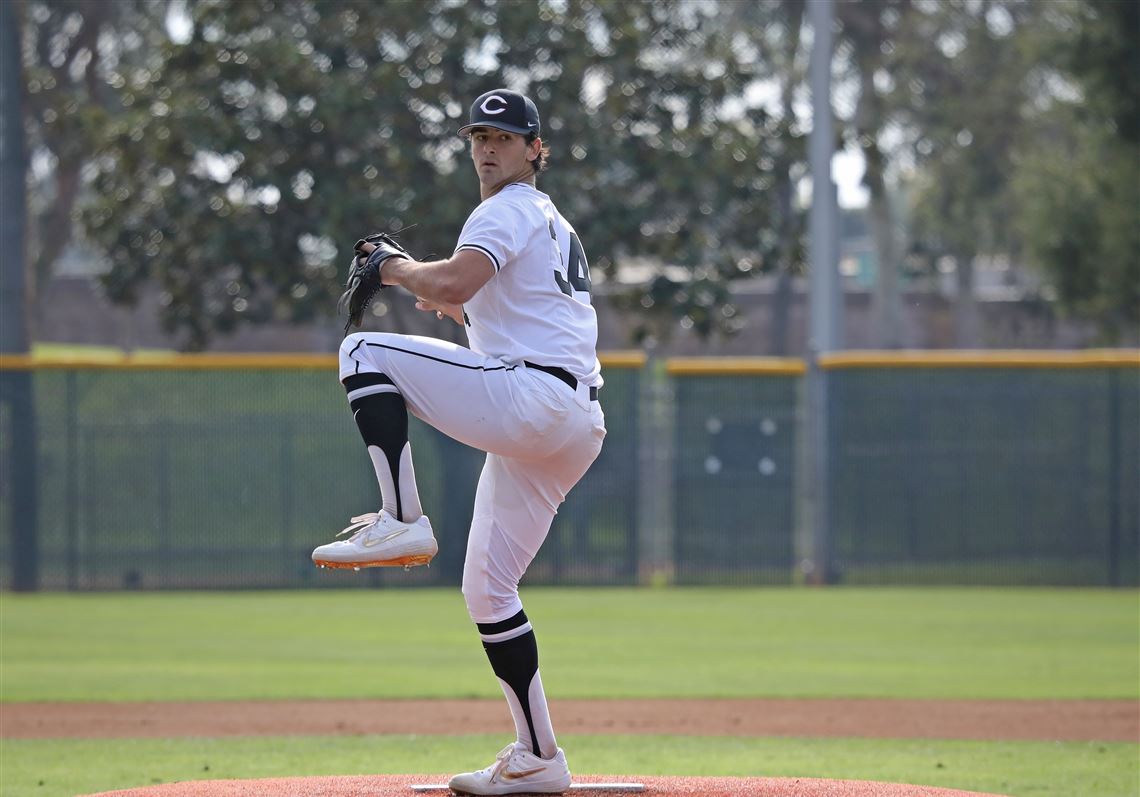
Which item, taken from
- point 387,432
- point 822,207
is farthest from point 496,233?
point 822,207

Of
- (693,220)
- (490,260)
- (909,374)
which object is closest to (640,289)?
(693,220)

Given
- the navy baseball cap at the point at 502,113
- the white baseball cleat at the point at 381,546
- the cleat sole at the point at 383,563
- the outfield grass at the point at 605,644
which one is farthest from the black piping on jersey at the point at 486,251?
the outfield grass at the point at 605,644

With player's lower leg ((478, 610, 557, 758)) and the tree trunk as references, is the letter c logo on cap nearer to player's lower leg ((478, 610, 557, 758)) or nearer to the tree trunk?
player's lower leg ((478, 610, 557, 758))

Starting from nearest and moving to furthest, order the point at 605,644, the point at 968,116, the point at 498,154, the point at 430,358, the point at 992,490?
1. the point at 430,358
2. the point at 498,154
3. the point at 605,644
4. the point at 992,490
5. the point at 968,116

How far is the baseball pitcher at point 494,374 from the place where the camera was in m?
5.29

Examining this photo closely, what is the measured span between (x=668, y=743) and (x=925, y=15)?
99.2 feet

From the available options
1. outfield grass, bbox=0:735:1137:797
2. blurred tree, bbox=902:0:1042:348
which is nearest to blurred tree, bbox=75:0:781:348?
outfield grass, bbox=0:735:1137:797

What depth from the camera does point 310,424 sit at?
58.7 feet

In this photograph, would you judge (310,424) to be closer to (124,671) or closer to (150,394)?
(150,394)

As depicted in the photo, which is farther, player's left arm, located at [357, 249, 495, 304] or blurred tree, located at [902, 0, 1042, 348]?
blurred tree, located at [902, 0, 1042, 348]

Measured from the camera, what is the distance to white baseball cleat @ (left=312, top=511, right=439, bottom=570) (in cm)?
524

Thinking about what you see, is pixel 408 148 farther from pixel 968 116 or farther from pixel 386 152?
pixel 968 116

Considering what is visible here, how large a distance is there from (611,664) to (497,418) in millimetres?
7072

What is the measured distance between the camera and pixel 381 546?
5285mm
